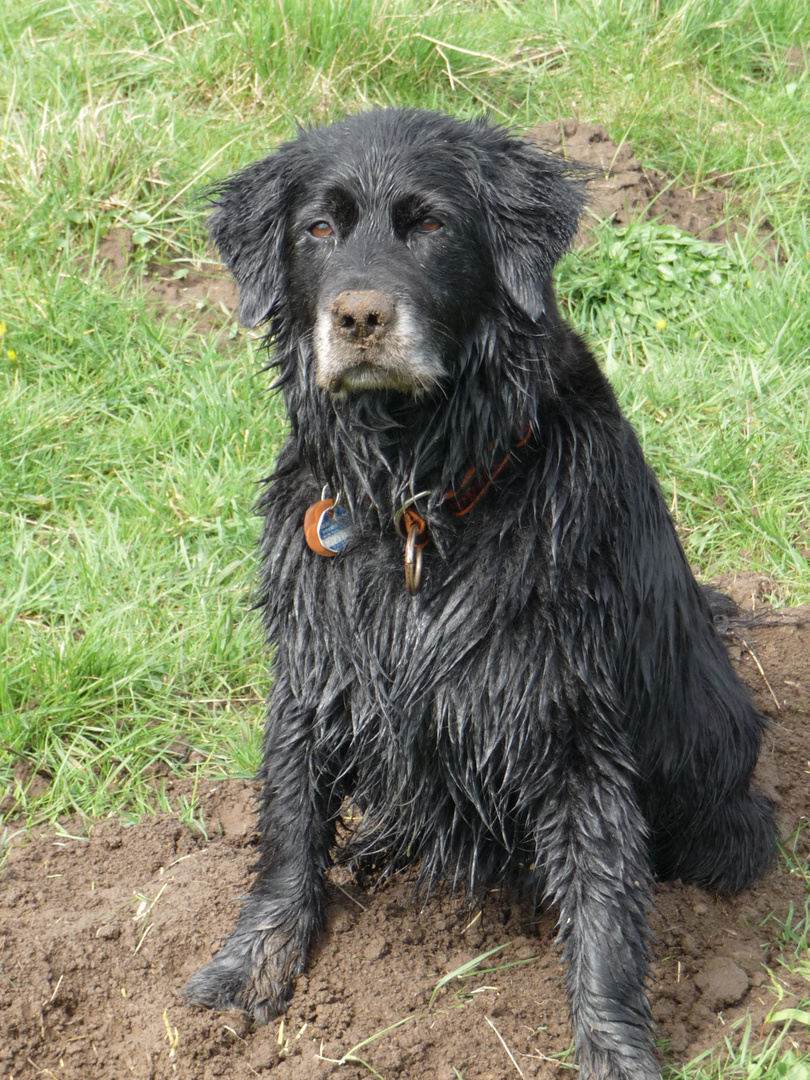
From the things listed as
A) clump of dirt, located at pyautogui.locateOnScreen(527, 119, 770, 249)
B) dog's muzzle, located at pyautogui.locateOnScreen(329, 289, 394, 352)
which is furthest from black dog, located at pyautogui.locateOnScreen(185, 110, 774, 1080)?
clump of dirt, located at pyautogui.locateOnScreen(527, 119, 770, 249)

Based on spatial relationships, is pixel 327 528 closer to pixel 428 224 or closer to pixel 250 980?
pixel 428 224

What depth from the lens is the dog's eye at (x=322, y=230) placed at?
263cm

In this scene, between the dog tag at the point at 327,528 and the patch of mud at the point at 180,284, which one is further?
the patch of mud at the point at 180,284

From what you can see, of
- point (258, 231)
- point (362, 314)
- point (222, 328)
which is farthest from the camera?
point (222, 328)

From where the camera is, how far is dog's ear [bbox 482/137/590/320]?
262 centimetres

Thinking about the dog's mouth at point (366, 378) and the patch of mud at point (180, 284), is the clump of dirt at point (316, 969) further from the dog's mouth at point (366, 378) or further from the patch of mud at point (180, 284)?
the patch of mud at point (180, 284)

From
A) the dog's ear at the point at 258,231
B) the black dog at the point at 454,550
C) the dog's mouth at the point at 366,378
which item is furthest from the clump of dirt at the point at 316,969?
the dog's ear at the point at 258,231

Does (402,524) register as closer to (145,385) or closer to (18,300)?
(145,385)

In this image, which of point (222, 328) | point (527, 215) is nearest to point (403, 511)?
point (527, 215)

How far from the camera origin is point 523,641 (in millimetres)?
2592

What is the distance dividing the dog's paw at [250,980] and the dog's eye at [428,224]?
167cm

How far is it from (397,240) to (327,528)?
66 centimetres

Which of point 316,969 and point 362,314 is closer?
point 362,314

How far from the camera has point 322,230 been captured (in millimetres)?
2646
